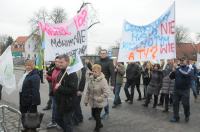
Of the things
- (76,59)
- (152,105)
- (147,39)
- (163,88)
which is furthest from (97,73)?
(152,105)

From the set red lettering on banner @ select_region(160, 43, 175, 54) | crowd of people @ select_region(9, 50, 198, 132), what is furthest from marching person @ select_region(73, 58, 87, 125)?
red lettering on banner @ select_region(160, 43, 175, 54)

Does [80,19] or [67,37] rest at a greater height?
[80,19]

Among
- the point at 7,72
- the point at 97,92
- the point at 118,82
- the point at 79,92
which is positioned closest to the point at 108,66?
the point at 79,92

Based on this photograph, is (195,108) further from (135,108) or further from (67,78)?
(67,78)

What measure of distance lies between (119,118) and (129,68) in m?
3.32

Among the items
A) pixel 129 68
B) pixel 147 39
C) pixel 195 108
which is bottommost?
pixel 195 108

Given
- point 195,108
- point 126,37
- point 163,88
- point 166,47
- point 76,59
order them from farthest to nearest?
point 195,108, point 163,88, point 126,37, point 166,47, point 76,59

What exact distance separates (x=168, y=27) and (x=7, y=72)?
13.1ft

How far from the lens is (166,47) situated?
377 inches

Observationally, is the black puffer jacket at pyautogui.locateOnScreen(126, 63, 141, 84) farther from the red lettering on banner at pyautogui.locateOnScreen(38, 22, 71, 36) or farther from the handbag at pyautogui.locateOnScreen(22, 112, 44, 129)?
the handbag at pyautogui.locateOnScreen(22, 112, 44, 129)

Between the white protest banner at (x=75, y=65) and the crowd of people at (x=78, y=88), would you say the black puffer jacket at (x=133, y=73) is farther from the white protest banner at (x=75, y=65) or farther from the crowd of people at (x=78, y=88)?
the white protest banner at (x=75, y=65)

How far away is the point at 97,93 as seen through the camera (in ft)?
27.6

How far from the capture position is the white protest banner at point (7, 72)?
28.7 feet

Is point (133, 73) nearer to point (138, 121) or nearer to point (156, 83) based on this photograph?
point (156, 83)
